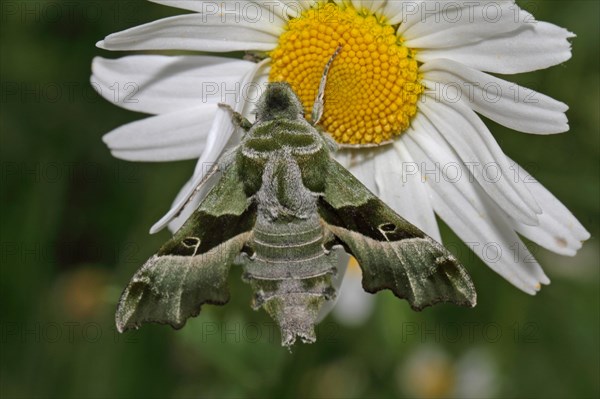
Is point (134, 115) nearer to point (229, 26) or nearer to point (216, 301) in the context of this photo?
point (229, 26)

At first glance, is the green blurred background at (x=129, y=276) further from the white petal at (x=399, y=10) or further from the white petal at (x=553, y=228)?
the white petal at (x=399, y=10)

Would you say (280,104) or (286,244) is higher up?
(280,104)

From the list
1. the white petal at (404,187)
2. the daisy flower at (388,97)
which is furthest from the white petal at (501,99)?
the white petal at (404,187)

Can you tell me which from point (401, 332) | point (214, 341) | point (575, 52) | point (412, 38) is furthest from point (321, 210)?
point (575, 52)

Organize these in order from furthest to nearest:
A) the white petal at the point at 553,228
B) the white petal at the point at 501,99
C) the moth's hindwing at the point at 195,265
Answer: the white petal at the point at 553,228 → the moth's hindwing at the point at 195,265 → the white petal at the point at 501,99

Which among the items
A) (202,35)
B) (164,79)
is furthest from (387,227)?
(164,79)

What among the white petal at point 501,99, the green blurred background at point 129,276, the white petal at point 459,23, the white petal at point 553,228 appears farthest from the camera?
the green blurred background at point 129,276

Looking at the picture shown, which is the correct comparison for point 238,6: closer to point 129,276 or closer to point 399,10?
point 399,10
